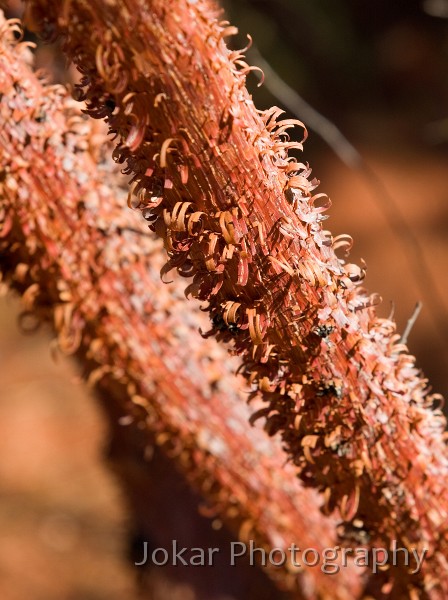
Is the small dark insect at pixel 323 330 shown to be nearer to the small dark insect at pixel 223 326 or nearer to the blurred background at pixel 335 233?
the small dark insect at pixel 223 326

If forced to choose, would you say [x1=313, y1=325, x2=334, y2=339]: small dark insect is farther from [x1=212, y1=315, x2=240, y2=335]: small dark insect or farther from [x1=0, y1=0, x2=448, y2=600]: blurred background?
[x1=0, y1=0, x2=448, y2=600]: blurred background

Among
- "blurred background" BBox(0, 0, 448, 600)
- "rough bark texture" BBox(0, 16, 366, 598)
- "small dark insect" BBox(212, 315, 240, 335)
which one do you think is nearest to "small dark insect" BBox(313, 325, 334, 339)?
"small dark insect" BBox(212, 315, 240, 335)

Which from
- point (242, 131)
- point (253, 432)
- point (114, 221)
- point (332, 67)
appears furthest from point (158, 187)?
point (332, 67)

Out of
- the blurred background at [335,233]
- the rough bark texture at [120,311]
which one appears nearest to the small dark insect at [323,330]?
the rough bark texture at [120,311]

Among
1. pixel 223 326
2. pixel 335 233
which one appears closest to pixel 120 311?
pixel 223 326

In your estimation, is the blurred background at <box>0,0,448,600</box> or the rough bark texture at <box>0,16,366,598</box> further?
the blurred background at <box>0,0,448,600</box>

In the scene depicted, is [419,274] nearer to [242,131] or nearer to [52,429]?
[52,429]

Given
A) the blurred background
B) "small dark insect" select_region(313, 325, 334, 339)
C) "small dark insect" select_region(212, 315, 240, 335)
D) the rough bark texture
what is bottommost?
the blurred background
